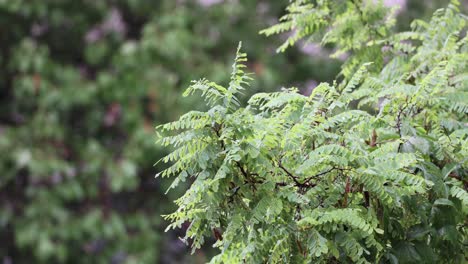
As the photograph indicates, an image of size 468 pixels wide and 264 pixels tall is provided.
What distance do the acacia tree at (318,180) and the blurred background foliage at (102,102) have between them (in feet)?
11.8

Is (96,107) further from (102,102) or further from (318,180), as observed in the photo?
(318,180)

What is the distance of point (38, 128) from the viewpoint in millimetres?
5441

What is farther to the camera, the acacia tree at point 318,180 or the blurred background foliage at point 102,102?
the blurred background foliage at point 102,102

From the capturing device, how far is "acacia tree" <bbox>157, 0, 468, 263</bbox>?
138 cm

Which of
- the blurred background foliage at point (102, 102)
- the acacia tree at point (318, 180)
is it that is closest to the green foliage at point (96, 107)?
the blurred background foliage at point (102, 102)

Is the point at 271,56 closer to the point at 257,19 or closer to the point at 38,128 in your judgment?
the point at 257,19

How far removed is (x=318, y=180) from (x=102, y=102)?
14.2ft

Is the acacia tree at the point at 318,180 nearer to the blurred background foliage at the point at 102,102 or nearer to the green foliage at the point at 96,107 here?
the blurred background foliage at the point at 102,102

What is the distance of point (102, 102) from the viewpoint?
565 cm

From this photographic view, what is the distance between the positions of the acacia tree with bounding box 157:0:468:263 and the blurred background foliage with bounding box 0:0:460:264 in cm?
360

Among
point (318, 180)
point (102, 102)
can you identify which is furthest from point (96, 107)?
point (318, 180)

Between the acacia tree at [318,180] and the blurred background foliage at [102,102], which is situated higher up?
the blurred background foliage at [102,102]

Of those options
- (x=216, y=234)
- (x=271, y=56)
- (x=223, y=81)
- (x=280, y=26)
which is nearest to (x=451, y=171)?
(x=216, y=234)

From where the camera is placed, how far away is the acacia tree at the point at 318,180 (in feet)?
4.54
